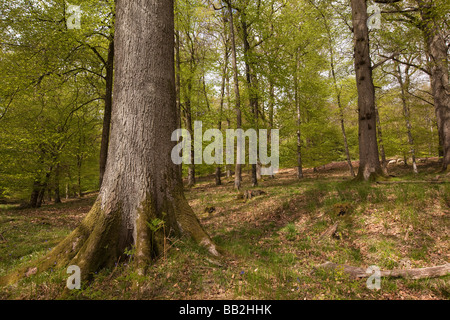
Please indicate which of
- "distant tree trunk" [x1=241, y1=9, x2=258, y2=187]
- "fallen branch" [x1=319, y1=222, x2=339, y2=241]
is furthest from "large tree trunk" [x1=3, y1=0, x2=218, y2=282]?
"distant tree trunk" [x1=241, y1=9, x2=258, y2=187]

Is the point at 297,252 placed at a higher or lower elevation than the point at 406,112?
lower

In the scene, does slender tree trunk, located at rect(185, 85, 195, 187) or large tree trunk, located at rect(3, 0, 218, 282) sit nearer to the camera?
large tree trunk, located at rect(3, 0, 218, 282)

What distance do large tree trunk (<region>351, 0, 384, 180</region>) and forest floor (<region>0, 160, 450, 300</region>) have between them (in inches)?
35.5

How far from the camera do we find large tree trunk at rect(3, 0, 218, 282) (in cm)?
330

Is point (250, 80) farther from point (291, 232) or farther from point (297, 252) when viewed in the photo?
point (297, 252)

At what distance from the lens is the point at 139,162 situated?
11.8ft

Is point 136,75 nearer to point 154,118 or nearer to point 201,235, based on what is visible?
point 154,118

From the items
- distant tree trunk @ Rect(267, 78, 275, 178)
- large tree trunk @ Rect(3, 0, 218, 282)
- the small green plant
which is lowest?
the small green plant

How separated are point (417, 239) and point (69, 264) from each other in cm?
633

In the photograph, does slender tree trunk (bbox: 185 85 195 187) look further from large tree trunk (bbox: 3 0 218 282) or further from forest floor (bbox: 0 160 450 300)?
large tree trunk (bbox: 3 0 218 282)

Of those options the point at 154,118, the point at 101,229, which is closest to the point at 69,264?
the point at 101,229

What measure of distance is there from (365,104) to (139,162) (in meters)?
8.42

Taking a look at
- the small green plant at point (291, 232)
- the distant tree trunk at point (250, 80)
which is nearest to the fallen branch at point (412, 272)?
the small green plant at point (291, 232)

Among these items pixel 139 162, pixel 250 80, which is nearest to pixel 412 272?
pixel 139 162
